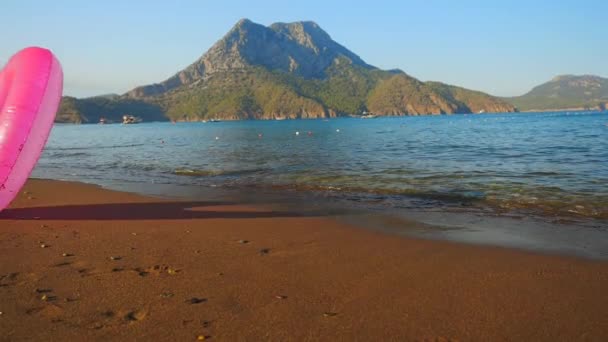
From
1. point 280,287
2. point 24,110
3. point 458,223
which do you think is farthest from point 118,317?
point 458,223

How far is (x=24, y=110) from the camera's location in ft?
26.1

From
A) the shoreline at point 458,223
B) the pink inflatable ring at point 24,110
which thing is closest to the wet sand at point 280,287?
the shoreline at point 458,223

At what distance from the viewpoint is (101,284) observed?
200 inches

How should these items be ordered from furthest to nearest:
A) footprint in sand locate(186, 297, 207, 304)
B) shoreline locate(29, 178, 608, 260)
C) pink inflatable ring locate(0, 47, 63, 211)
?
1. pink inflatable ring locate(0, 47, 63, 211)
2. shoreline locate(29, 178, 608, 260)
3. footprint in sand locate(186, 297, 207, 304)

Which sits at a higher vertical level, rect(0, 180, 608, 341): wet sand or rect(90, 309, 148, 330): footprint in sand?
rect(90, 309, 148, 330): footprint in sand

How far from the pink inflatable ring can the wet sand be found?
110cm

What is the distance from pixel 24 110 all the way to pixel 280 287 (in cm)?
608

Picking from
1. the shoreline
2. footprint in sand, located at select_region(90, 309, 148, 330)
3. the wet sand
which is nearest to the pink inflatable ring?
the wet sand

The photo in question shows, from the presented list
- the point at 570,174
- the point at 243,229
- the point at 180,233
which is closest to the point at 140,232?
the point at 180,233

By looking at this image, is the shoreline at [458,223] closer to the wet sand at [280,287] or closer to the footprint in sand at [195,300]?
the wet sand at [280,287]

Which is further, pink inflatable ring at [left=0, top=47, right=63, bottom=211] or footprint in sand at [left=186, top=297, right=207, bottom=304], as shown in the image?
pink inflatable ring at [left=0, top=47, right=63, bottom=211]

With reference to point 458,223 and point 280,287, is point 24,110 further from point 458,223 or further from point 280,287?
point 458,223

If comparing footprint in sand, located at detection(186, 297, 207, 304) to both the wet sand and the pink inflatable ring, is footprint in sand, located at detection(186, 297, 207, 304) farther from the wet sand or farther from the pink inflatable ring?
the pink inflatable ring

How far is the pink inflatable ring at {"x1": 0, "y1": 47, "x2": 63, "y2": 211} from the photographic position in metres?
7.84
